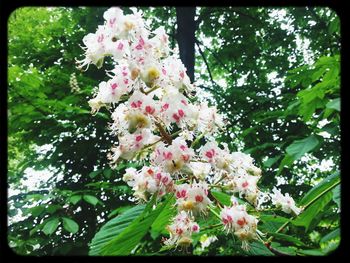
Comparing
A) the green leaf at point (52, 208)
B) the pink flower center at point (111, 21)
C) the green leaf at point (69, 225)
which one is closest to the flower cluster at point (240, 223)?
the pink flower center at point (111, 21)

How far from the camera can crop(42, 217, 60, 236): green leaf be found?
8.11ft

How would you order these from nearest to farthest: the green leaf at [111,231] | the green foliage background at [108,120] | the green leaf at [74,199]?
the green leaf at [111,231] < the green foliage background at [108,120] < the green leaf at [74,199]

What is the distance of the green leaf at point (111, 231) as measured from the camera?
102cm

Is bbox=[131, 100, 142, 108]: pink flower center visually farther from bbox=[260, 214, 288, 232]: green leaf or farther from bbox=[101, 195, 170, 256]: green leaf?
bbox=[260, 214, 288, 232]: green leaf

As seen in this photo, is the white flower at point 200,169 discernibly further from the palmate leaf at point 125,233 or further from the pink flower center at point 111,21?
the pink flower center at point 111,21

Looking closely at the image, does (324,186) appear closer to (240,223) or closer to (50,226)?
(240,223)

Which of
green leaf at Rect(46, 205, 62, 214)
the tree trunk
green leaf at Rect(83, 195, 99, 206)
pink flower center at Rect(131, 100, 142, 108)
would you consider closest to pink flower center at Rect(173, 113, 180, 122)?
pink flower center at Rect(131, 100, 142, 108)

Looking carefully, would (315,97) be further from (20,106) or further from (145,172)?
(20,106)

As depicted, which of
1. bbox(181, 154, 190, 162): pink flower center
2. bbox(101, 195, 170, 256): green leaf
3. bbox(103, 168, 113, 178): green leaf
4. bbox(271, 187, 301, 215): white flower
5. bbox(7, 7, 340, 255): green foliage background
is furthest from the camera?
bbox(103, 168, 113, 178): green leaf

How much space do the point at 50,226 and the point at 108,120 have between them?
1.18 metres

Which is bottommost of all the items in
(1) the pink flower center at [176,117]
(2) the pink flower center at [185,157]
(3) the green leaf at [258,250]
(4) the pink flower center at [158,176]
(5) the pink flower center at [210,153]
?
(3) the green leaf at [258,250]

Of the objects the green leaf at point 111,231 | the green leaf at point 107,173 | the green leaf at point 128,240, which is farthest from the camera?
the green leaf at point 107,173

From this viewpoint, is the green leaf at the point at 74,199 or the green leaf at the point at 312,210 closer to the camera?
the green leaf at the point at 312,210
